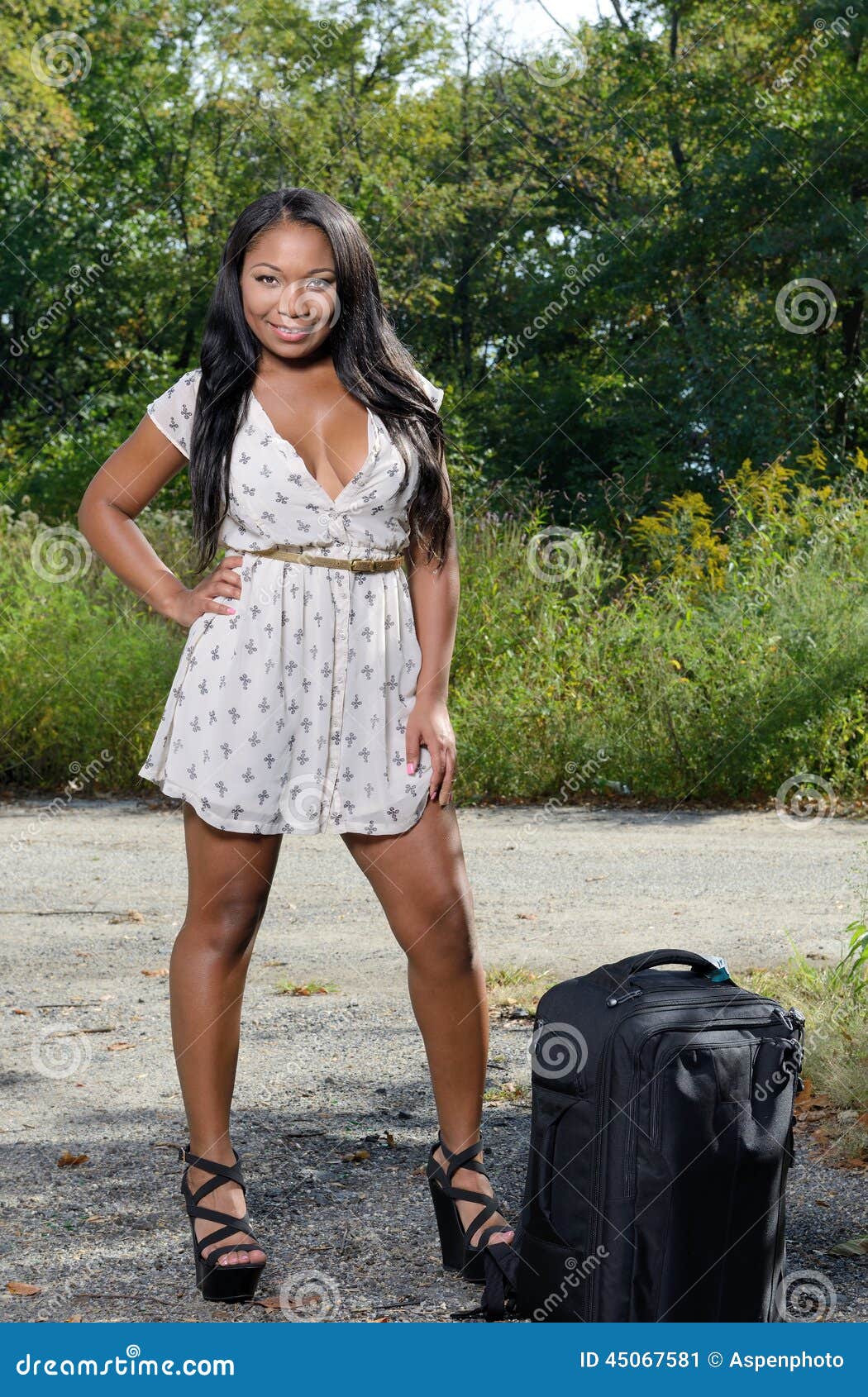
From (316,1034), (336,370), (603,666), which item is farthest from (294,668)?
(603,666)

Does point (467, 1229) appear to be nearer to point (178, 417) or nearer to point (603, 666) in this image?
point (178, 417)

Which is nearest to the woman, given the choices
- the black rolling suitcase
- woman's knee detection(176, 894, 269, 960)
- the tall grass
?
woman's knee detection(176, 894, 269, 960)

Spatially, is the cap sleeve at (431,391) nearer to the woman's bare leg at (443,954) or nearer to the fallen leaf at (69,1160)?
the woman's bare leg at (443,954)

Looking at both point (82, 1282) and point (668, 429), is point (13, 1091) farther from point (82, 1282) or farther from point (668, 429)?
point (668, 429)

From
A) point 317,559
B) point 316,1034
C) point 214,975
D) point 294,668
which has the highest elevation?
point 317,559

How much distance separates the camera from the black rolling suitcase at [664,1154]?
228cm

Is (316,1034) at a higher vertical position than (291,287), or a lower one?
lower

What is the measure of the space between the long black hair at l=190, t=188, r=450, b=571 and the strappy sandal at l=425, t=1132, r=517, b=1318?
1120 millimetres

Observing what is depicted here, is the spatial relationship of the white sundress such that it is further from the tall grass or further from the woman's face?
the tall grass

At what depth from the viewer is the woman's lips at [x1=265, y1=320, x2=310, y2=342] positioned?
2.61 meters

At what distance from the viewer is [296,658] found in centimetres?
261

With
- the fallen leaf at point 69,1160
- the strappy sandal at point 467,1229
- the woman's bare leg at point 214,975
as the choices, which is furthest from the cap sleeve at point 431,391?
the fallen leaf at point 69,1160

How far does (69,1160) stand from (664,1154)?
1766 millimetres

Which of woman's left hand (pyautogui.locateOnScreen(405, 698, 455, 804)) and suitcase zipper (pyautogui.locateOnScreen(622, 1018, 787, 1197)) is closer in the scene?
suitcase zipper (pyautogui.locateOnScreen(622, 1018, 787, 1197))
